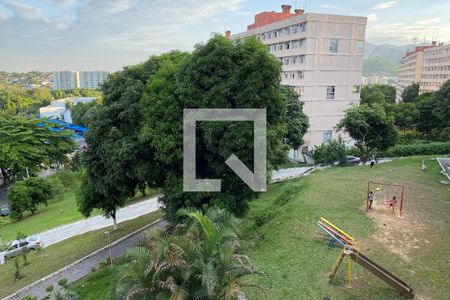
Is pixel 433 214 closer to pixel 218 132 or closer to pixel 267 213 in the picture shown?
pixel 267 213

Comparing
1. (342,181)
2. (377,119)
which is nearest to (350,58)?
(377,119)

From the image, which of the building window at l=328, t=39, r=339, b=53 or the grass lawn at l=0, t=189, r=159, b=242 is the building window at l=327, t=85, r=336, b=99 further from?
the grass lawn at l=0, t=189, r=159, b=242

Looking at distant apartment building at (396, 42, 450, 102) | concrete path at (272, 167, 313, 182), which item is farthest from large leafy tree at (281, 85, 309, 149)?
distant apartment building at (396, 42, 450, 102)

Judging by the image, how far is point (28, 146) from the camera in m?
33.4

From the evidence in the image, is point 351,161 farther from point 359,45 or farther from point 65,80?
point 65,80

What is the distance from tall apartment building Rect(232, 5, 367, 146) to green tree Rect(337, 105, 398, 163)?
37.4 ft

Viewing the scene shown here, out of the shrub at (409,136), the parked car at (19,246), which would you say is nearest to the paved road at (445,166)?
the shrub at (409,136)

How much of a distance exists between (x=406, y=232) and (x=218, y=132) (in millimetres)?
7660

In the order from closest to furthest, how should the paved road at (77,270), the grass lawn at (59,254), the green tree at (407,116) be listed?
the paved road at (77,270) < the grass lawn at (59,254) < the green tree at (407,116)

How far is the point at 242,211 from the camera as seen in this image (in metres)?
13.2

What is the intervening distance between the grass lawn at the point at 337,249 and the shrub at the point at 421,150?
11.2 m

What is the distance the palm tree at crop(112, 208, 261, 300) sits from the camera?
6.55m

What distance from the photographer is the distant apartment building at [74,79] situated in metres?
186

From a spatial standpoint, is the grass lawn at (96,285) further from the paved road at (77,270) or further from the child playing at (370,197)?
the child playing at (370,197)
